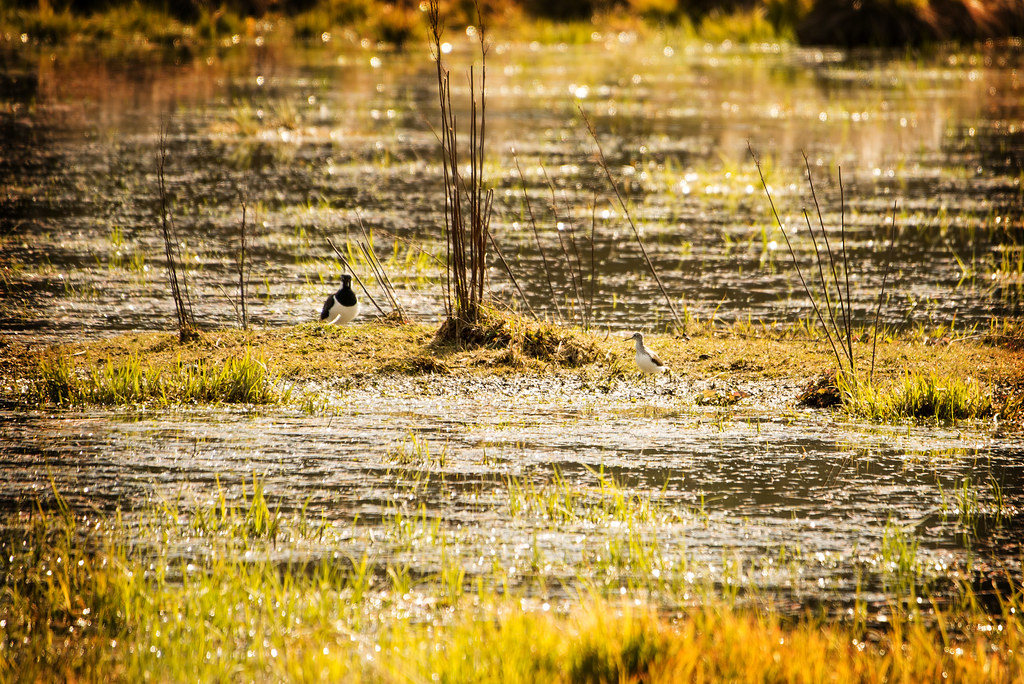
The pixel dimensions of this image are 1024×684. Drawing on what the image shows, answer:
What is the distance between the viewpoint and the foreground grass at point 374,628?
11.5ft

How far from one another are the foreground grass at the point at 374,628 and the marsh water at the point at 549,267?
300 mm

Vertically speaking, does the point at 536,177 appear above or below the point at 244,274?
above

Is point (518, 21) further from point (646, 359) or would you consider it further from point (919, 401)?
point (919, 401)

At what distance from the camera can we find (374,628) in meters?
3.79

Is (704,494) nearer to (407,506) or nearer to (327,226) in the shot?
(407,506)

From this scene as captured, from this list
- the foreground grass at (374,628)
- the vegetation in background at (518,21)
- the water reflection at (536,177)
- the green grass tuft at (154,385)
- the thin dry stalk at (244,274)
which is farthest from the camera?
the vegetation in background at (518,21)

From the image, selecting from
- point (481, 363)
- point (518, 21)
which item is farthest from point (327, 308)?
point (518, 21)

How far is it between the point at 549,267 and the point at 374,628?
20.0 feet

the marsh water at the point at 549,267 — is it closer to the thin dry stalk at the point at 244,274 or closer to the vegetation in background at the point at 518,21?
the thin dry stalk at the point at 244,274

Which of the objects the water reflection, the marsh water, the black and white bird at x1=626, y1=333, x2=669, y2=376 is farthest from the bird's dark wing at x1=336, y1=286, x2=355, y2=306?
the black and white bird at x1=626, y1=333, x2=669, y2=376

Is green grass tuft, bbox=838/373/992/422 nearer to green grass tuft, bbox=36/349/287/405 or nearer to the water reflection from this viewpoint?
the water reflection

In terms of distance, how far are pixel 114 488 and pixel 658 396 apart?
9.44 ft

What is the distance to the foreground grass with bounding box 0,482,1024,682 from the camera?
11.5 feet

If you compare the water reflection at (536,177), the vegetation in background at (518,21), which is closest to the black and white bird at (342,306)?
the water reflection at (536,177)
